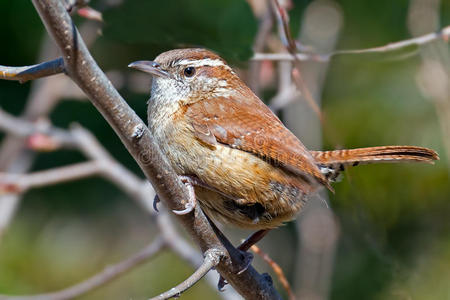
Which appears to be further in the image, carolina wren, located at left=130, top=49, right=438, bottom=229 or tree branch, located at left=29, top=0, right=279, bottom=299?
carolina wren, located at left=130, top=49, right=438, bottom=229

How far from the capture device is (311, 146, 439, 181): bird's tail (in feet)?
8.82

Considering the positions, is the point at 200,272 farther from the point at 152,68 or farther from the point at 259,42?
the point at 259,42

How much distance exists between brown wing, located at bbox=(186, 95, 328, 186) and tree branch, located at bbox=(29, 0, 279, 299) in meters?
0.45

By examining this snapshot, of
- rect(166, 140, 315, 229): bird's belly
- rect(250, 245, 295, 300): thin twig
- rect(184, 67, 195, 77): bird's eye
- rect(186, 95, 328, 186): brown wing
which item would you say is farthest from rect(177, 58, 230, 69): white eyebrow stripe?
rect(250, 245, 295, 300): thin twig

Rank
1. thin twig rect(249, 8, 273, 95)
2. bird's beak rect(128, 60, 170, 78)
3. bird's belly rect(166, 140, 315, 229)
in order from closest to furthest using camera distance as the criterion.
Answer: bird's belly rect(166, 140, 315, 229)
bird's beak rect(128, 60, 170, 78)
thin twig rect(249, 8, 273, 95)

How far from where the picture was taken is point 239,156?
2574 mm

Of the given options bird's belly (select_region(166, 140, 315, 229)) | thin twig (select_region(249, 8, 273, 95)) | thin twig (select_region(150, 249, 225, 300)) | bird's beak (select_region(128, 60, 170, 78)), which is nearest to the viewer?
thin twig (select_region(150, 249, 225, 300))

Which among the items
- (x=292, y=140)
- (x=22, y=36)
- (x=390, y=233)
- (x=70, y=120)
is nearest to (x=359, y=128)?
(x=390, y=233)

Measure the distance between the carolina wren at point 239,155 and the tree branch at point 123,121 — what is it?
0.92 ft

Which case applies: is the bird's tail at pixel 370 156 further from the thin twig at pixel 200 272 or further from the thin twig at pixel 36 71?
the thin twig at pixel 36 71

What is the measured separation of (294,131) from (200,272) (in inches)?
80.1

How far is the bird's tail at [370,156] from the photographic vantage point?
2.69 meters

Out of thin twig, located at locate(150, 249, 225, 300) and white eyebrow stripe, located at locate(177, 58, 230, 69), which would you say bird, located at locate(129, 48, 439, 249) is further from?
thin twig, located at locate(150, 249, 225, 300)

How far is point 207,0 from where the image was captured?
11.8ft
